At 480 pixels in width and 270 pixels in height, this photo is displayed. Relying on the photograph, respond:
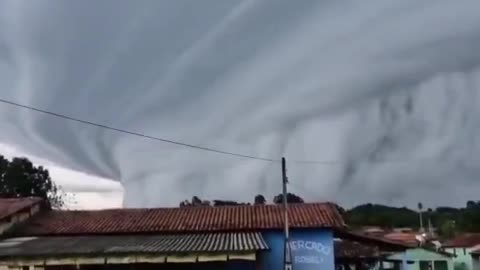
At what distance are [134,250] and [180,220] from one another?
233 inches

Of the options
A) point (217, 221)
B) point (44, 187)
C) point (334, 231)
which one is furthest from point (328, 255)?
point (44, 187)

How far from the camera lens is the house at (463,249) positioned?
55.2 metres

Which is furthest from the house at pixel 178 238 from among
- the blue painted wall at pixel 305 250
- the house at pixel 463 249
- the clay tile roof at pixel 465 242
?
the clay tile roof at pixel 465 242

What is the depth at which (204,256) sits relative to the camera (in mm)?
21219

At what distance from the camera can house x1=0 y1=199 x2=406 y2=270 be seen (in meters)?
21.5

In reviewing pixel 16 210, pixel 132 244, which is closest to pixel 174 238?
pixel 132 244

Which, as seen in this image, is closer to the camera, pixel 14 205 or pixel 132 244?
pixel 132 244

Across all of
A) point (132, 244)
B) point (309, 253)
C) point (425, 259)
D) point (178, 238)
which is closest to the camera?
point (132, 244)

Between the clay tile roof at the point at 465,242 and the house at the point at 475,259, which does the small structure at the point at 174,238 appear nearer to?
the house at the point at 475,259

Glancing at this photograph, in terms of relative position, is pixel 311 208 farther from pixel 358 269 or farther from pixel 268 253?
pixel 358 269

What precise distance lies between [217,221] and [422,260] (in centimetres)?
2414

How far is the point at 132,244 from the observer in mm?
23188

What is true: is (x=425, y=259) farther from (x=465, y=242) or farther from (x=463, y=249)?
(x=465, y=242)

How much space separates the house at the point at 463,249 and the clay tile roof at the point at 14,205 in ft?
131
